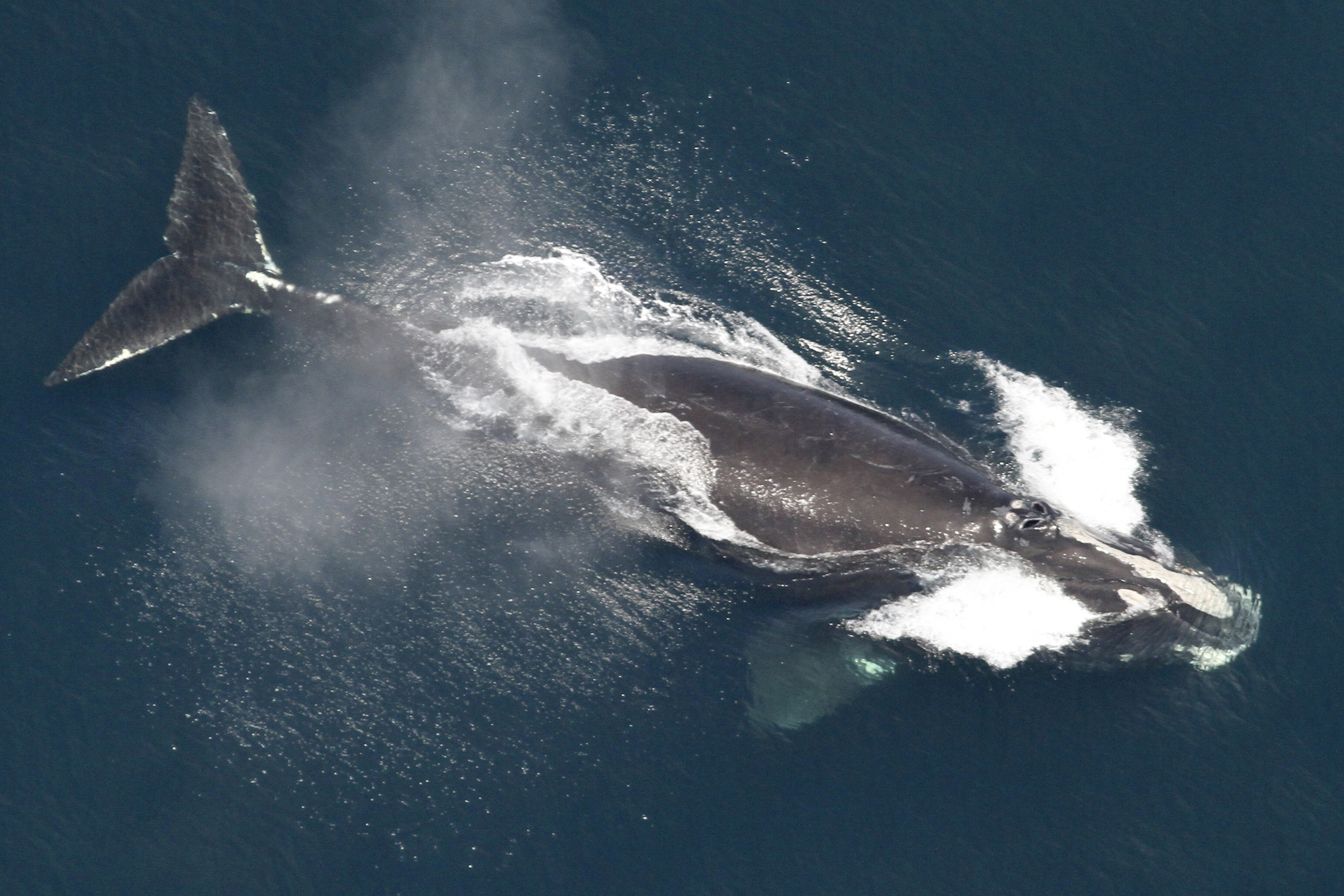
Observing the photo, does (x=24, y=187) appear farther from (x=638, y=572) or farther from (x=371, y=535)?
(x=638, y=572)

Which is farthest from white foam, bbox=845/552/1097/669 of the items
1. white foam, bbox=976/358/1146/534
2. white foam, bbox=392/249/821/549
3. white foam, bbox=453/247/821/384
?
white foam, bbox=453/247/821/384

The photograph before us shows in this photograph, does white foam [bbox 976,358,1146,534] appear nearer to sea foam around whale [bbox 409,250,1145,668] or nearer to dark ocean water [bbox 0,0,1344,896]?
sea foam around whale [bbox 409,250,1145,668]

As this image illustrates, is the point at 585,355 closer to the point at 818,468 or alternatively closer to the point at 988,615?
the point at 818,468

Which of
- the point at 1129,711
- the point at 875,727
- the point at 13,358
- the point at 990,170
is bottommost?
the point at 13,358

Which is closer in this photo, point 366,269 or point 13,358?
point 13,358

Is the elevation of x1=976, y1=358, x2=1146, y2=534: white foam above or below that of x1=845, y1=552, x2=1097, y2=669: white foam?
above

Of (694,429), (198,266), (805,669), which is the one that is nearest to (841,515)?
(805,669)

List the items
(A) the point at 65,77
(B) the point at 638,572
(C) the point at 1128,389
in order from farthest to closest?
(A) the point at 65,77
(C) the point at 1128,389
(B) the point at 638,572

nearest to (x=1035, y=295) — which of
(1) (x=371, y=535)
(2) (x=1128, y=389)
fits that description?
(2) (x=1128, y=389)
